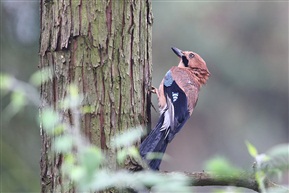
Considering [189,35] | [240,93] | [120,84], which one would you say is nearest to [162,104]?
[120,84]

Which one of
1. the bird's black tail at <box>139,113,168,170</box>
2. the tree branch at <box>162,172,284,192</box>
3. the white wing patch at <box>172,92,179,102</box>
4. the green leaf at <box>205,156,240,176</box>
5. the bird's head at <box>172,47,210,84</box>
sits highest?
the bird's head at <box>172,47,210,84</box>

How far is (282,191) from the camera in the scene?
2.02 metres

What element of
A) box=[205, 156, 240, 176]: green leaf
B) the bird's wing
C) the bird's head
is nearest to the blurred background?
the bird's head

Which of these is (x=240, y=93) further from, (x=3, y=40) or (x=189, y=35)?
(x=3, y=40)

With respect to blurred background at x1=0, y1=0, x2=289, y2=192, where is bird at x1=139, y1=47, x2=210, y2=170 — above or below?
below

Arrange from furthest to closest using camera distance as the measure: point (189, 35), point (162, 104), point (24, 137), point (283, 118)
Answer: point (283, 118) < point (189, 35) < point (24, 137) < point (162, 104)

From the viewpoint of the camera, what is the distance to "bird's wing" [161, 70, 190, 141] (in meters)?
4.28

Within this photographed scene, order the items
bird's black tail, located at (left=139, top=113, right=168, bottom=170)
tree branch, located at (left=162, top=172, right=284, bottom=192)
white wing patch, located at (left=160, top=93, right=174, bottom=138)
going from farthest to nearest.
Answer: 1. white wing patch, located at (left=160, top=93, right=174, bottom=138)
2. bird's black tail, located at (left=139, top=113, right=168, bottom=170)
3. tree branch, located at (left=162, top=172, right=284, bottom=192)

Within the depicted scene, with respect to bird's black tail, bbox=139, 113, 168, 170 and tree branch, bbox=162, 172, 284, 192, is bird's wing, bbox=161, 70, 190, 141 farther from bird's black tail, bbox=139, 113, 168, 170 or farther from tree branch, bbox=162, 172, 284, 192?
tree branch, bbox=162, 172, 284, 192

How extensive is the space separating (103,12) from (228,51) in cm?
1149

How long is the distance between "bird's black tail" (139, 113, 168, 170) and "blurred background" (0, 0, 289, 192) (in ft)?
28.3

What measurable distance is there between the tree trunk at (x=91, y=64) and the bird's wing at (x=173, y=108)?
60cm

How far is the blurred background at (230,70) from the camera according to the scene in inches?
564

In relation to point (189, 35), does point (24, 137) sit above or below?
below
